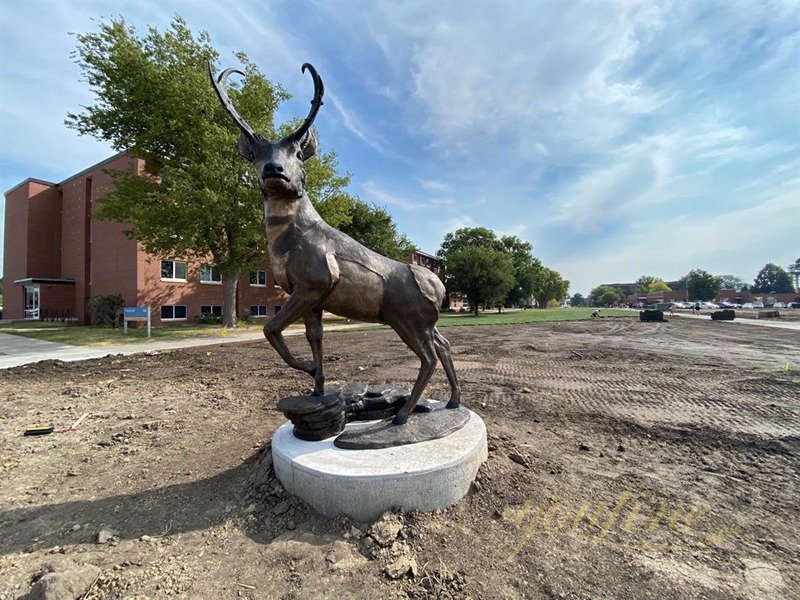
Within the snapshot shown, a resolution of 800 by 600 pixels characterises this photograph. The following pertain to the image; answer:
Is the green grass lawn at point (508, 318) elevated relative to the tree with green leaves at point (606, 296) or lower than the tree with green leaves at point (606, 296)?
lower

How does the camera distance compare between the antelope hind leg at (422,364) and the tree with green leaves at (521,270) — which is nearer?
the antelope hind leg at (422,364)

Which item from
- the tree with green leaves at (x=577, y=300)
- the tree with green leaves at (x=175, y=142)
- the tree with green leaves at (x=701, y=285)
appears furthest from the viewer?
the tree with green leaves at (x=577, y=300)

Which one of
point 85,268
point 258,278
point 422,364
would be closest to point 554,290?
point 258,278

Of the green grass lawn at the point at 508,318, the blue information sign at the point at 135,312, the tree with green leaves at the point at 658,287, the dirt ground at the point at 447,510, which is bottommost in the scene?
the dirt ground at the point at 447,510

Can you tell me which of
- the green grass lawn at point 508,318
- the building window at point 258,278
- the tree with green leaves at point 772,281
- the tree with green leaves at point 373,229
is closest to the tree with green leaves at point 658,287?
the tree with green leaves at point 772,281

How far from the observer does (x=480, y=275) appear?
44344 mm

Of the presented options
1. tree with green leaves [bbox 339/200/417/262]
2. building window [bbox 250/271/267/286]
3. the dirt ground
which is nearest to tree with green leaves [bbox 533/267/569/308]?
tree with green leaves [bbox 339/200/417/262]

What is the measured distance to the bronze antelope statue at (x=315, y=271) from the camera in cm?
326

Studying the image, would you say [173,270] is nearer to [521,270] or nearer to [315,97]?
[315,97]

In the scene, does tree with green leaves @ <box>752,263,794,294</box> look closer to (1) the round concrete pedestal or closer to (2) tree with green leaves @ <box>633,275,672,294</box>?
(2) tree with green leaves @ <box>633,275,672,294</box>

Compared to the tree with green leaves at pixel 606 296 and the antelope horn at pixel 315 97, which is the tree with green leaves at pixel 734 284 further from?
the antelope horn at pixel 315 97

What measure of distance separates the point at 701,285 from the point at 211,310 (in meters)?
113

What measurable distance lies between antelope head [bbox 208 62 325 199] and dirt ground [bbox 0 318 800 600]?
2562 mm

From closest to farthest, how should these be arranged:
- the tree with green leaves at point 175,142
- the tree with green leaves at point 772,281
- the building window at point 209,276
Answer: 1. the tree with green leaves at point 175,142
2. the building window at point 209,276
3. the tree with green leaves at point 772,281
